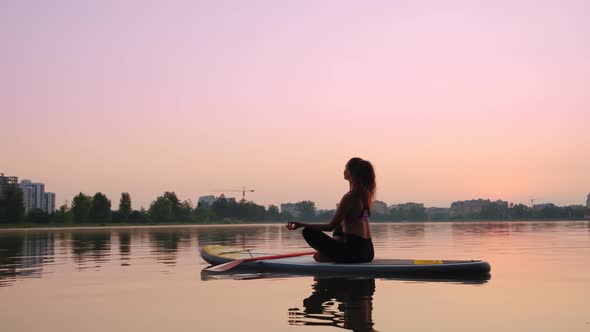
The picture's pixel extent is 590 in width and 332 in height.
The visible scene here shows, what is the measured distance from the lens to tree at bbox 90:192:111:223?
13075cm

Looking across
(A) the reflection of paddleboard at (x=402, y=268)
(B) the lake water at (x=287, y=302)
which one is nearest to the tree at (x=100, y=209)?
(B) the lake water at (x=287, y=302)

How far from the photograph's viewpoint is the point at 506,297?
31.8 ft

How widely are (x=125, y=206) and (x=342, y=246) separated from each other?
133993 mm

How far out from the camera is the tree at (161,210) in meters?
150

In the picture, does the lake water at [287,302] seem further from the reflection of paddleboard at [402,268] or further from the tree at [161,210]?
the tree at [161,210]

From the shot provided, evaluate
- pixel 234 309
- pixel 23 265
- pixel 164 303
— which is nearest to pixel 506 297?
pixel 234 309

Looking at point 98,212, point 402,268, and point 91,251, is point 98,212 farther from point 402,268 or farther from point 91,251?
point 402,268

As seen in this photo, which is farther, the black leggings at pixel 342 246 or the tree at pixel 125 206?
the tree at pixel 125 206

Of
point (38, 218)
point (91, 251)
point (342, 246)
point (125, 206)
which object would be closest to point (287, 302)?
point (342, 246)

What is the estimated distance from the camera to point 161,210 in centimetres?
15100

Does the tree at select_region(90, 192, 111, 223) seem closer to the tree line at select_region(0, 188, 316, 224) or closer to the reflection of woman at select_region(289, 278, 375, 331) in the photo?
the tree line at select_region(0, 188, 316, 224)

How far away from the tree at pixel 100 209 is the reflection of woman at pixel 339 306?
414 ft

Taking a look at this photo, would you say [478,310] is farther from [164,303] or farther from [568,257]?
[568,257]

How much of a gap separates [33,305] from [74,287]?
7.91 ft
